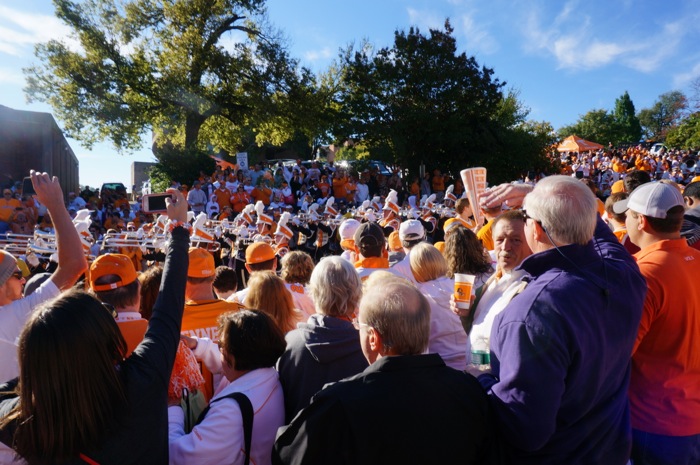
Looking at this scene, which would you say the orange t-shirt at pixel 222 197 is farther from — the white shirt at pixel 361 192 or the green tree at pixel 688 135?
the green tree at pixel 688 135

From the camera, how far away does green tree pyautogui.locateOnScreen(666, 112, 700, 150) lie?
32688 millimetres

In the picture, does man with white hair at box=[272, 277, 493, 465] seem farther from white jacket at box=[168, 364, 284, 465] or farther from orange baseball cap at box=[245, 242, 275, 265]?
orange baseball cap at box=[245, 242, 275, 265]

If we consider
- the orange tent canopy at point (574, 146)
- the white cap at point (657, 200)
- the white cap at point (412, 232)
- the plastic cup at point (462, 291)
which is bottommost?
the plastic cup at point (462, 291)

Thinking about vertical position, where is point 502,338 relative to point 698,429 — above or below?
above

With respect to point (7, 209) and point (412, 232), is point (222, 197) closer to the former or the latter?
point (7, 209)

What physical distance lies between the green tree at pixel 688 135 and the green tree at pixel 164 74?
25.1 m

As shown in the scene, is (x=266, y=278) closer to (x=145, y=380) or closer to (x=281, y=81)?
(x=145, y=380)

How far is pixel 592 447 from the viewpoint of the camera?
6.15 feet

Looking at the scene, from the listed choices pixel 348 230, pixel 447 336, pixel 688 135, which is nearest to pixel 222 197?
pixel 348 230

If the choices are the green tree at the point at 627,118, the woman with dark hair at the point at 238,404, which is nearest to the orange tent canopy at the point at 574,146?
the woman with dark hair at the point at 238,404

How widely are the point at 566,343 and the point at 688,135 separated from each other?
40.4m

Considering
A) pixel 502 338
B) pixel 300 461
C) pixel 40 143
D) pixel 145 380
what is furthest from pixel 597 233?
pixel 40 143

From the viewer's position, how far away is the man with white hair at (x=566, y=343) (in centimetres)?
172

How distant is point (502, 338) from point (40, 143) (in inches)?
929
